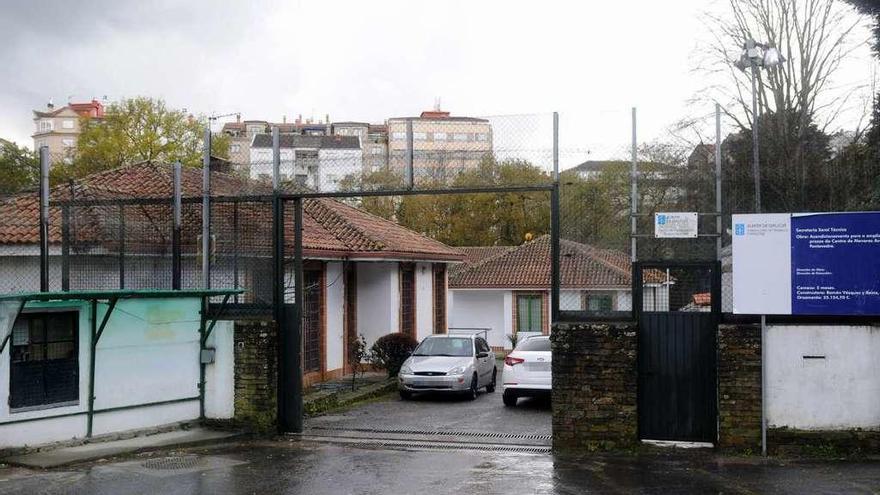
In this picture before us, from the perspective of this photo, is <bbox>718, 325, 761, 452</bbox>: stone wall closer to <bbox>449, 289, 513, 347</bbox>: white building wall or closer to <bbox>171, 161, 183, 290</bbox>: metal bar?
<bbox>171, 161, 183, 290</bbox>: metal bar

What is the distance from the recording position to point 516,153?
12.7 metres

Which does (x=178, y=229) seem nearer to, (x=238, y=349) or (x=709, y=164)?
(x=238, y=349)

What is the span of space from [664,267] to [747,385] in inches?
74.6

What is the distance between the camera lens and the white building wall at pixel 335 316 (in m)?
21.4

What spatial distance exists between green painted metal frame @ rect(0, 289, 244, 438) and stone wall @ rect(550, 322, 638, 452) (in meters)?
5.28

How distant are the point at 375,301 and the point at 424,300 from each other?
3324 mm

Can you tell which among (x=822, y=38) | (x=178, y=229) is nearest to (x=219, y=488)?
(x=178, y=229)

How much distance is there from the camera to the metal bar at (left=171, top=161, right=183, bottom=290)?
541 inches

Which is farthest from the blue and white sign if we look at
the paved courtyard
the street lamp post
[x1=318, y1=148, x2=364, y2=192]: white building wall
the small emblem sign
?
[x1=318, y1=148, x2=364, y2=192]: white building wall

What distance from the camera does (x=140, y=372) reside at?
13.1 meters

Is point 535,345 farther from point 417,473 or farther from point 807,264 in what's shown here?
point 417,473

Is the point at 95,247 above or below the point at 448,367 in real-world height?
above

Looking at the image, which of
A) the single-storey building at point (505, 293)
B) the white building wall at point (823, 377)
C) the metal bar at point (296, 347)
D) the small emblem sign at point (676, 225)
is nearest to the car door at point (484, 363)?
the metal bar at point (296, 347)

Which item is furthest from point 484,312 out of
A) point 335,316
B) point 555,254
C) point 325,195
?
point 555,254
